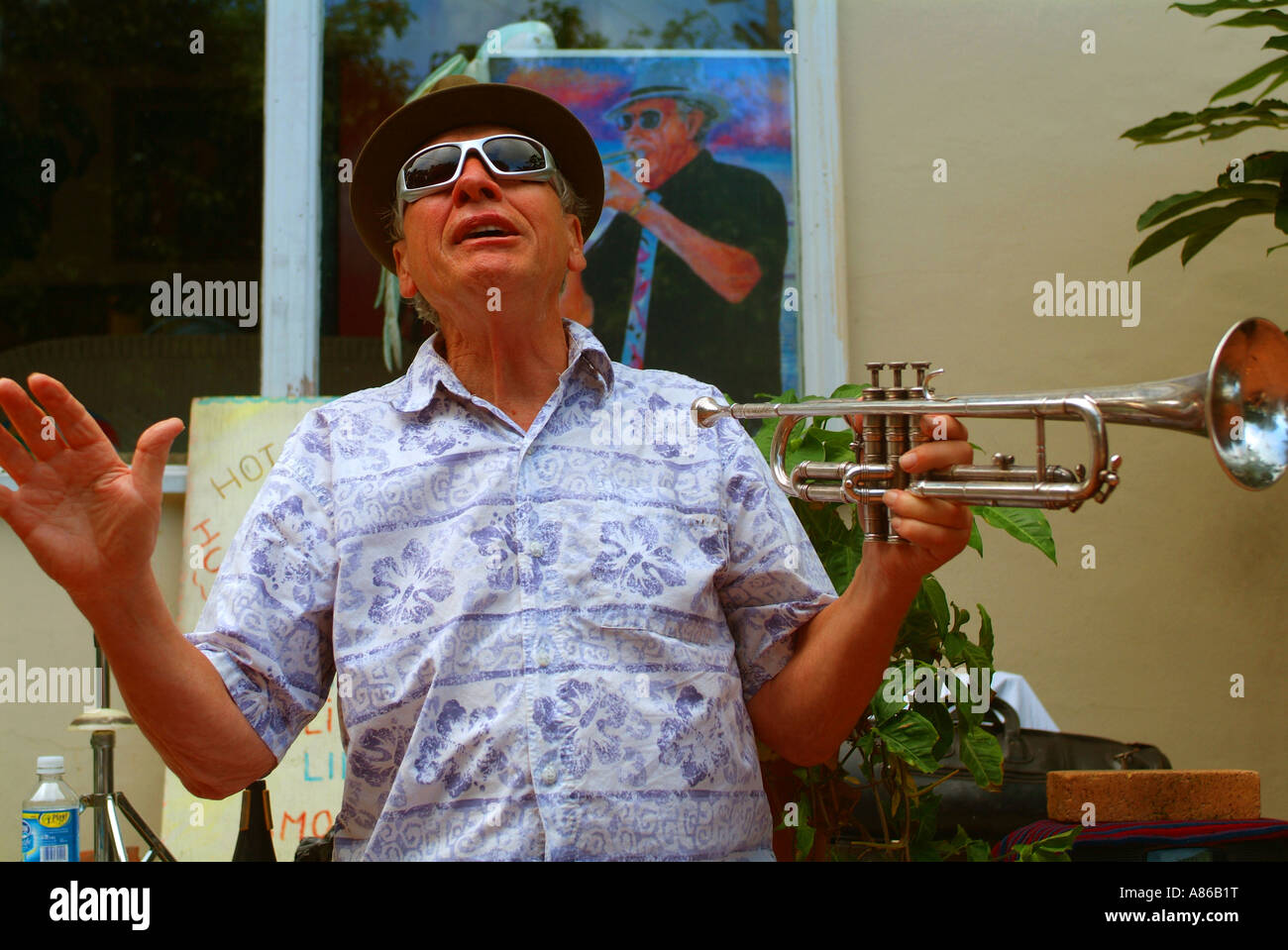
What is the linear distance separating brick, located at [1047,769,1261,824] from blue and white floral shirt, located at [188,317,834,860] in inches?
33.6

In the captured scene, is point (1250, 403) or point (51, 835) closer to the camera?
point (1250, 403)

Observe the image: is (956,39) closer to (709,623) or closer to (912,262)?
(912,262)

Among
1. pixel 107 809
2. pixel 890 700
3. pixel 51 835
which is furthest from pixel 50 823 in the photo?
pixel 890 700

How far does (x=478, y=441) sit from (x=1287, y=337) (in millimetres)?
1270

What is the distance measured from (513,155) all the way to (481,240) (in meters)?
0.21

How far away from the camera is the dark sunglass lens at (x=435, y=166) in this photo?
2238 mm

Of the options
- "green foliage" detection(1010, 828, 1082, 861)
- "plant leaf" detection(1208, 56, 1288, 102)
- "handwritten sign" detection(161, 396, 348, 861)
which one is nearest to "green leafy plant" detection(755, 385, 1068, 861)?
"green foliage" detection(1010, 828, 1082, 861)

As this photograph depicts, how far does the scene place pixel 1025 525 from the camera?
2486mm

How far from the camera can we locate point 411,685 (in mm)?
1965

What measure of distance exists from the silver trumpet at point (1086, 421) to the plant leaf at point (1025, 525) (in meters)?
0.74

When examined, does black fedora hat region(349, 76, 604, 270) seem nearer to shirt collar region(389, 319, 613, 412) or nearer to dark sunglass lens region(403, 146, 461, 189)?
dark sunglass lens region(403, 146, 461, 189)

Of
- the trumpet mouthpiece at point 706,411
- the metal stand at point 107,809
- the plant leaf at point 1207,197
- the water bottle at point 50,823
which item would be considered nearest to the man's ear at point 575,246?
the trumpet mouthpiece at point 706,411

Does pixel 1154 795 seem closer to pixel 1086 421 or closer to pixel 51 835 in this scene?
pixel 1086 421

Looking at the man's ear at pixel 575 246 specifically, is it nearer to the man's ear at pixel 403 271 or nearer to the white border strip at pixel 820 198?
the man's ear at pixel 403 271
